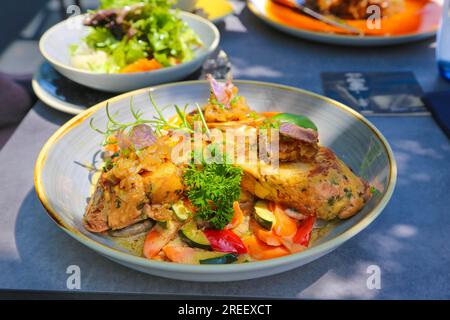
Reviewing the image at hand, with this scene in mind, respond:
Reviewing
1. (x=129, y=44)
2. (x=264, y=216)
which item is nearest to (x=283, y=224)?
(x=264, y=216)

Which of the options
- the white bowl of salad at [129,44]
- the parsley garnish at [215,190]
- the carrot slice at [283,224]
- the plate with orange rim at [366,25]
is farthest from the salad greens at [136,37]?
the carrot slice at [283,224]

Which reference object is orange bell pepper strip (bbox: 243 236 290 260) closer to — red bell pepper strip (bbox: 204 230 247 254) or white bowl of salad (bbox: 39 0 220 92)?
red bell pepper strip (bbox: 204 230 247 254)

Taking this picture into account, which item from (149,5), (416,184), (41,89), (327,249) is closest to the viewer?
(327,249)

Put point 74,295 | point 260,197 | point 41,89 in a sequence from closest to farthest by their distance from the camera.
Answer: point 74,295 < point 260,197 < point 41,89

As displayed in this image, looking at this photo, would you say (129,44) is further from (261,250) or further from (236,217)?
(261,250)

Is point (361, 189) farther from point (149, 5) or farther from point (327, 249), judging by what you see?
point (149, 5)

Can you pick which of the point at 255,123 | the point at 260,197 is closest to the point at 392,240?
the point at 260,197
